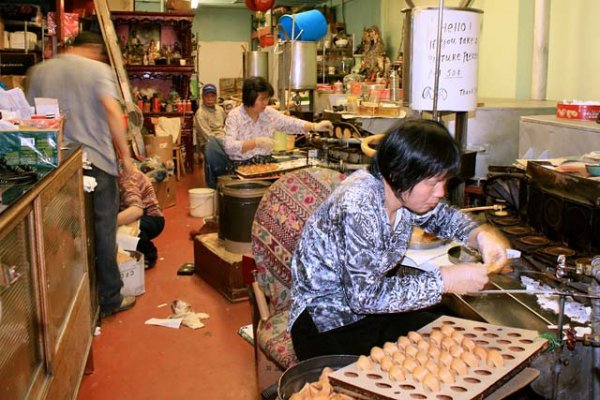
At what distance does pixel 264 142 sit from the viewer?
559 cm

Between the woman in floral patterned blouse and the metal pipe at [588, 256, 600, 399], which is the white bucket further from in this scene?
the metal pipe at [588, 256, 600, 399]

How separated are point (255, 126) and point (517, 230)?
11.7 ft

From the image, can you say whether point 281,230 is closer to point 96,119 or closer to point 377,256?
point 377,256

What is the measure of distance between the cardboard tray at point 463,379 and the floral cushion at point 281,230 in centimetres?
95

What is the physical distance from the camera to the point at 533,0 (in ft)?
17.5

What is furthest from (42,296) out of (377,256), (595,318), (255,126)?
(255,126)

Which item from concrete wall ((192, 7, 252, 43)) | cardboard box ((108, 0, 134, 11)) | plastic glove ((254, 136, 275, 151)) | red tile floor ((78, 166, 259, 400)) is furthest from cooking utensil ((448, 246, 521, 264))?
concrete wall ((192, 7, 252, 43))

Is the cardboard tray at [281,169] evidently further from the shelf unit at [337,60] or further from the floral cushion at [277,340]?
the shelf unit at [337,60]

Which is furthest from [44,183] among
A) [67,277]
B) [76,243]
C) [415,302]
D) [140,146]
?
[140,146]

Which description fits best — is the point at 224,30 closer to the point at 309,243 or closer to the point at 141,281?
the point at 141,281

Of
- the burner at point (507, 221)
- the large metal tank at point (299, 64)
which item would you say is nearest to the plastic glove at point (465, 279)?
the burner at point (507, 221)

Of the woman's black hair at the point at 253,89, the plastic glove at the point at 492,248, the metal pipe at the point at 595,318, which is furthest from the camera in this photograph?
the woman's black hair at the point at 253,89

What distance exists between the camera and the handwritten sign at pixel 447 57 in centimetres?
267

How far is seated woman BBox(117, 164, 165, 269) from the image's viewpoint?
15.6ft
